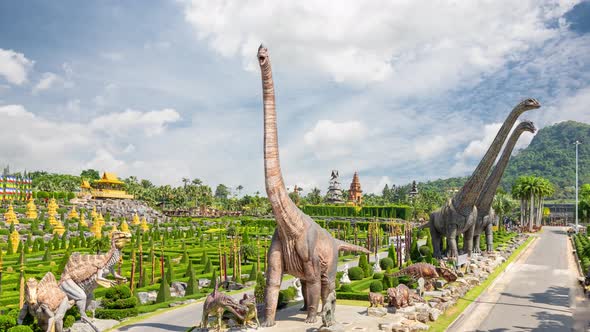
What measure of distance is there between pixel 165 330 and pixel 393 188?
12689 cm

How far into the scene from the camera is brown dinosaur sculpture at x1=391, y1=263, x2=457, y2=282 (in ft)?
67.3

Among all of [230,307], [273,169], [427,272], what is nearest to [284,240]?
[273,169]

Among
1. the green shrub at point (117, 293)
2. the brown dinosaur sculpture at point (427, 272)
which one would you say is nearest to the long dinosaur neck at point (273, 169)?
the green shrub at point (117, 293)

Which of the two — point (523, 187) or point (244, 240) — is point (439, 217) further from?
point (523, 187)

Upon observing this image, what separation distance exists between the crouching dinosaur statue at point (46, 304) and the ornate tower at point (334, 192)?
99.5 meters

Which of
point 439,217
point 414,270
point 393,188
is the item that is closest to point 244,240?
point 439,217

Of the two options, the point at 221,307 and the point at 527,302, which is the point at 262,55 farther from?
the point at 527,302

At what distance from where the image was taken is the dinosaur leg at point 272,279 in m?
13.6

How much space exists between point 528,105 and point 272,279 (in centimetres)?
1936

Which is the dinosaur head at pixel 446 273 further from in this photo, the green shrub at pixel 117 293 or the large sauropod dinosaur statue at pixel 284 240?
the green shrub at pixel 117 293

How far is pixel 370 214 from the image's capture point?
81938mm

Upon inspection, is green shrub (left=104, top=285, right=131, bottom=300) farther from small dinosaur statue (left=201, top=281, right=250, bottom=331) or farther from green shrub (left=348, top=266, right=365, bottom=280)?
green shrub (left=348, top=266, right=365, bottom=280)

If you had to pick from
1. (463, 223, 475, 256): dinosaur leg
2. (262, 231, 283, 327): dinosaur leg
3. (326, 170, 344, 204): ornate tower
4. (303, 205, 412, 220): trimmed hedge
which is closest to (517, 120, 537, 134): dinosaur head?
(463, 223, 475, 256): dinosaur leg

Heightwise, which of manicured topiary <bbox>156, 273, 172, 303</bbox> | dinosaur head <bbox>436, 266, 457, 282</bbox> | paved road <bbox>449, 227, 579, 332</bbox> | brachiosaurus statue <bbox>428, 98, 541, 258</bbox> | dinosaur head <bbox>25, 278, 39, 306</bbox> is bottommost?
manicured topiary <bbox>156, 273, 172, 303</bbox>
